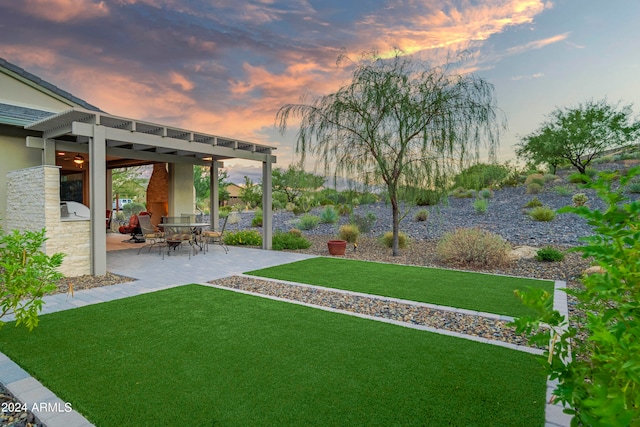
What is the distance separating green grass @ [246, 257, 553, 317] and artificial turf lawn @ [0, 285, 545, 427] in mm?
1460

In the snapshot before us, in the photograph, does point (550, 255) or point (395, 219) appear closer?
point (550, 255)

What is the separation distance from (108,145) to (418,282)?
339 inches

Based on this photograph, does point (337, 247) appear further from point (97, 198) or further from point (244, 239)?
point (97, 198)

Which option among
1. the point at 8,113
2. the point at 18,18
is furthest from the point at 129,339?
the point at 18,18

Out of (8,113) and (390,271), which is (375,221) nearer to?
(390,271)

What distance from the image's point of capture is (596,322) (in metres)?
1.17

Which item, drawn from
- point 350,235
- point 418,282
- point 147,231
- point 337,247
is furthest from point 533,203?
point 147,231

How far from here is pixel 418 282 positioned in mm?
6250

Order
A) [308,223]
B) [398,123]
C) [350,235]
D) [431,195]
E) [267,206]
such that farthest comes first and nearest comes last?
[308,223] < [350,235] < [267,206] < [431,195] < [398,123]

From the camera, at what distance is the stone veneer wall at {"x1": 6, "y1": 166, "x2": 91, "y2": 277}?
623 cm

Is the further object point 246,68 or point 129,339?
point 246,68

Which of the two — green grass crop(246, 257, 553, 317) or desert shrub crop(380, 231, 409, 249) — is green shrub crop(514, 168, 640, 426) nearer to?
green grass crop(246, 257, 553, 317)

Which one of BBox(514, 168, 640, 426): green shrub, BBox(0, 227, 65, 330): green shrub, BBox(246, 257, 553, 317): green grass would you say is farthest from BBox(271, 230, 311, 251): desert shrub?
BBox(514, 168, 640, 426): green shrub

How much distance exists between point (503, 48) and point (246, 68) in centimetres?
749
